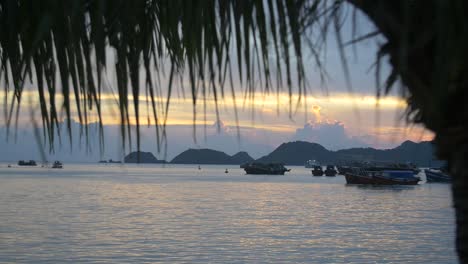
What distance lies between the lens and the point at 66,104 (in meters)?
1.28

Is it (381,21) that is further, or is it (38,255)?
(38,255)

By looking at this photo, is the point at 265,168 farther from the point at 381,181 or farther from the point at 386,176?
the point at 386,176

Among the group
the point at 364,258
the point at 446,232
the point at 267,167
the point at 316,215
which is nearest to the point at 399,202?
the point at 316,215

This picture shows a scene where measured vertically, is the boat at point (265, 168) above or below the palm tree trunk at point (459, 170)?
above

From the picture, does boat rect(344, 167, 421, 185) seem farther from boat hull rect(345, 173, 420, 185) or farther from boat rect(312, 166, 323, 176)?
boat rect(312, 166, 323, 176)

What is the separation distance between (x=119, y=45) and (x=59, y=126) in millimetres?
202

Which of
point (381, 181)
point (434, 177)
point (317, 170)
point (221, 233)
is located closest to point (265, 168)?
point (317, 170)

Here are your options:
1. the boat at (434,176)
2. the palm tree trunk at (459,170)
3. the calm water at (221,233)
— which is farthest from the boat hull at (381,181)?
the palm tree trunk at (459,170)

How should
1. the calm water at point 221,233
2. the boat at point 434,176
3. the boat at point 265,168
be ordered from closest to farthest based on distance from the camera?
the calm water at point 221,233
the boat at point 434,176
the boat at point 265,168

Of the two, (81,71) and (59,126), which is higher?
(81,71)

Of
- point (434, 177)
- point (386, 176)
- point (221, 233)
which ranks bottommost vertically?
point (221, 233)

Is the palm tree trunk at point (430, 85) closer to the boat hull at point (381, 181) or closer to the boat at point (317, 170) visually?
the boat hull at point (381, 181)

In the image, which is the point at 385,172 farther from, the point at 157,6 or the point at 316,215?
the point at 157,6

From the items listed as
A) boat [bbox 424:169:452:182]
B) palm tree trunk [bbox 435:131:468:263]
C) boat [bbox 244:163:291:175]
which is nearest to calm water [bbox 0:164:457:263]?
palm tree trunk [bbox 435:131:468:263]
